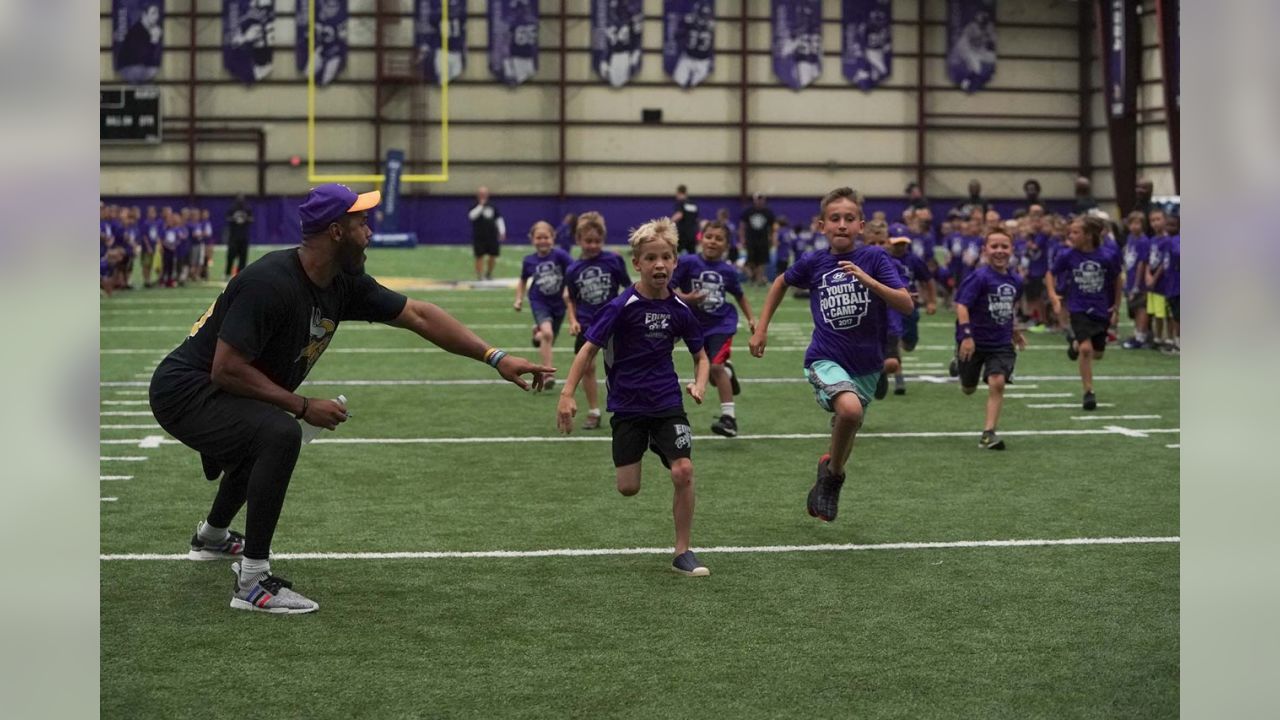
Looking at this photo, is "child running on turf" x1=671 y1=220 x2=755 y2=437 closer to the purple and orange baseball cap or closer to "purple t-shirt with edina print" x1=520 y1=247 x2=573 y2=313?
"purple t-shirt with edina print" x1=520 y1=247 x2=573 y2=313

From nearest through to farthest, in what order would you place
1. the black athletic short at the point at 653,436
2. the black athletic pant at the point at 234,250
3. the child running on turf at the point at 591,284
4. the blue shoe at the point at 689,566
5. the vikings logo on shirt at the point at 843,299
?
the blue shoe at the point at 689,566 < the black athletic short at the point at 653,436 < the vikings logo on shirt at the point at 843,299 < the child running on turf at the point at 591,284 < the black athletic pant at the point at 234,250

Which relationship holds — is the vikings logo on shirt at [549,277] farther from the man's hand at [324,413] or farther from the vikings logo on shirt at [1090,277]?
the man's hand at [324,413]

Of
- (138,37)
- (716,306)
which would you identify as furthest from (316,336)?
(138,37)

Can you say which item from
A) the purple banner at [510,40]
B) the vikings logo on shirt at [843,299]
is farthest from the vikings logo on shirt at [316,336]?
the purple banner at [510,40]

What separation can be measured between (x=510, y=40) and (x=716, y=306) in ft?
122

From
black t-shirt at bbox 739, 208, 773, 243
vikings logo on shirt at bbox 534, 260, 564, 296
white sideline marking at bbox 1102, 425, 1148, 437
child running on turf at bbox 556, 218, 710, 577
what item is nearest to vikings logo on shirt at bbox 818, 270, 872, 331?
child running on turf at bbox 556, 218, 710, 577

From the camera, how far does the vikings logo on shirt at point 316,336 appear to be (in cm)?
720

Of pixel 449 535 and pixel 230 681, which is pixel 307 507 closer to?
pixel 449 535

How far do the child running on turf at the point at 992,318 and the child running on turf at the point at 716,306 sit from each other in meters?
1.84

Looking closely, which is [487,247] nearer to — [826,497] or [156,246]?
[156,246]

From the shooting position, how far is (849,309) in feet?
30.6

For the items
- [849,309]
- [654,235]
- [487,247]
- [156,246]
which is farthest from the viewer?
[487,247]

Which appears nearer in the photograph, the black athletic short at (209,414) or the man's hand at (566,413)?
the black athletic short at (209,414)

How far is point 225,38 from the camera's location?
49.3 metres
